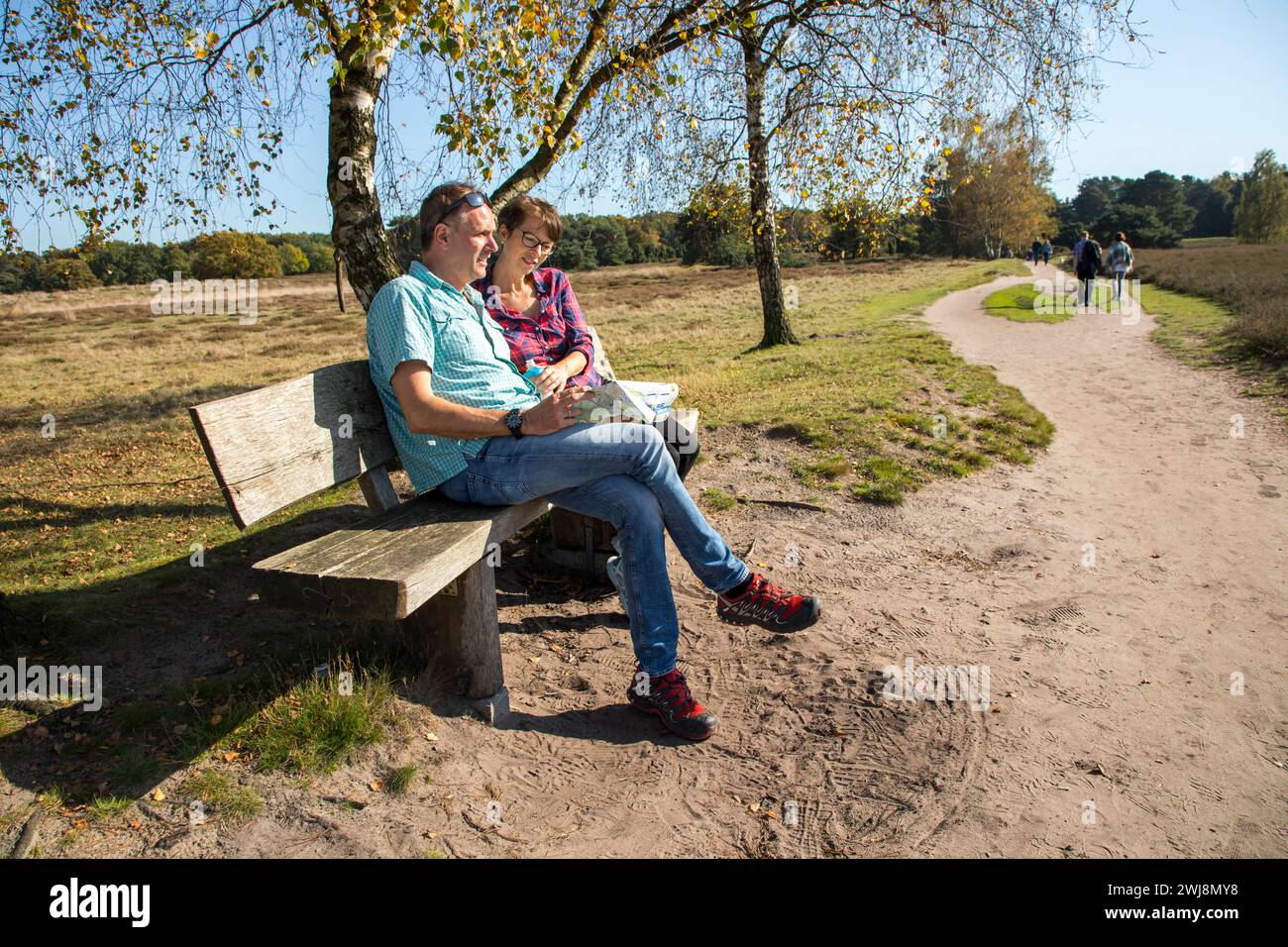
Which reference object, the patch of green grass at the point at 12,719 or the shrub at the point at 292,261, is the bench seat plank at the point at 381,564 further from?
the shrub at the point at 292,261

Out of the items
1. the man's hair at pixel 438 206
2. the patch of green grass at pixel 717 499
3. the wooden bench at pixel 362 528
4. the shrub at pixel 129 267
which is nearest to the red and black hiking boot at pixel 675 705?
the wooden bench at pixel 362 528

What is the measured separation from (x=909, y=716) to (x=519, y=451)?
1763 mm

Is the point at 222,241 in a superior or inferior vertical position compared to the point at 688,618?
superior

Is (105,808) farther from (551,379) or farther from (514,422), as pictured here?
(551,379)

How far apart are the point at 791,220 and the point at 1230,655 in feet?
30.8

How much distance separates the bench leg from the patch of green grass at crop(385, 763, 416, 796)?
0.45m

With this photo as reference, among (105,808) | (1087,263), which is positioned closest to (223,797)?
(105,808)

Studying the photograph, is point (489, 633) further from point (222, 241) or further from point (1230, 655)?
point (222, 241)

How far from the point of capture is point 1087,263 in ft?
67.0

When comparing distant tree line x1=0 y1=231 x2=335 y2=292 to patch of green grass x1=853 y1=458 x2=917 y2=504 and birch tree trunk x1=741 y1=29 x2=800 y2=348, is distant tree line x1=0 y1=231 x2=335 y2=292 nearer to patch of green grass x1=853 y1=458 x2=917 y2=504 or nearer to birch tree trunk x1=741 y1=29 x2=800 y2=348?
patch of green grass x1=853 y1=458 x2=917 y2=504

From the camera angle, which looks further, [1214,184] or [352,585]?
[1214,184]

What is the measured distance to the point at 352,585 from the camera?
2.37 metres
